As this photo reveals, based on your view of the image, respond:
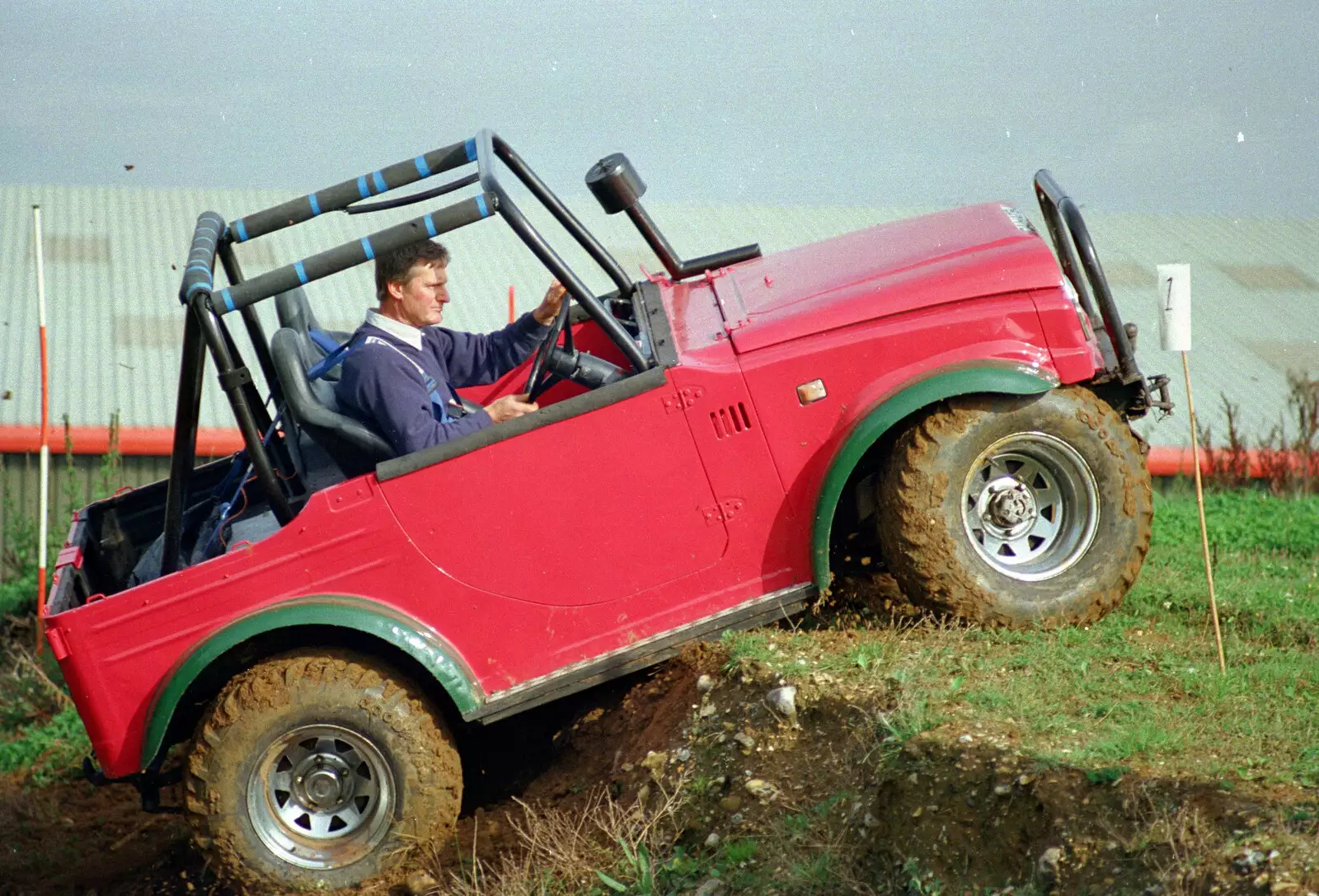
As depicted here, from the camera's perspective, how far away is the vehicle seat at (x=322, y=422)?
4.61 m

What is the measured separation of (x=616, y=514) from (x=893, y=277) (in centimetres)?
134

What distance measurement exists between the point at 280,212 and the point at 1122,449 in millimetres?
3325

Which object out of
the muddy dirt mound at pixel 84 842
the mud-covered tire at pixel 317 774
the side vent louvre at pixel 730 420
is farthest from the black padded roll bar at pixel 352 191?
the muddy dirt mound at pixel 84 842

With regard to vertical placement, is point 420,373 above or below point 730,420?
above

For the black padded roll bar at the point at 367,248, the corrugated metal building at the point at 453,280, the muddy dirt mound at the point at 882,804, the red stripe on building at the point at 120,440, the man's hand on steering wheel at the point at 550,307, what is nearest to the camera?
the muddy dirt mound at the point at 882,804

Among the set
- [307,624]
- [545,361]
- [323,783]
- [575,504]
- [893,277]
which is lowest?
[323,783]

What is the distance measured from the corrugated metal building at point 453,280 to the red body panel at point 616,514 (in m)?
6.48

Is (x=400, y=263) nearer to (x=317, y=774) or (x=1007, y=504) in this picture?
(x=317, y=774)

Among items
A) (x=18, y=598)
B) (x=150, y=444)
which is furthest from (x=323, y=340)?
(x=150, y=444)

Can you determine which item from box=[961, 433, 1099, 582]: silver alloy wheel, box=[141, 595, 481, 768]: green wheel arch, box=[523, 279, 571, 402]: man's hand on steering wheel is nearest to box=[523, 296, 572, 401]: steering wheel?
box=[523, 279, 571, 402]: man's hand on steering wheel

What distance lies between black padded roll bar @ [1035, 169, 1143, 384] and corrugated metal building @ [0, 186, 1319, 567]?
672cm

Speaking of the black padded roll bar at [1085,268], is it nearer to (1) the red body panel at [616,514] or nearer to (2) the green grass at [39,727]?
(1) the red body panel at [616,514]

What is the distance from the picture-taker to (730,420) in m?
4.68

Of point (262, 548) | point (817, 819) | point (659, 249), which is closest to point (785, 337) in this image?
point (659, 249)
